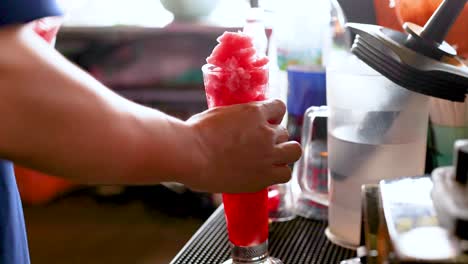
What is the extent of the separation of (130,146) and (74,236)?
5.30 ft

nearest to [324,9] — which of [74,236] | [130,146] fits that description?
[130,146]

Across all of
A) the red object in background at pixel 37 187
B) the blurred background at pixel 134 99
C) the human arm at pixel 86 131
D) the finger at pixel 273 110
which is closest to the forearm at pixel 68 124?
the human arm at pixel 86 131

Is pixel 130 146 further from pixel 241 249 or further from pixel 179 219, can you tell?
pixel 179 219

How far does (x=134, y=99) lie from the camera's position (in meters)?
1.95

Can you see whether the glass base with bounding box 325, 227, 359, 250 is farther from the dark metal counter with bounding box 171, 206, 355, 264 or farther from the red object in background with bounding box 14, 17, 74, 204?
the red object in background with bounding box 14, 17, 74, 204

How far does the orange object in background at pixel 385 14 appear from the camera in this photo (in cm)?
80

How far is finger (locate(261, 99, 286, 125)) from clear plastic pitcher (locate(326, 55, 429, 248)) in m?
0.16

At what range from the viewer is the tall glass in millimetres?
555

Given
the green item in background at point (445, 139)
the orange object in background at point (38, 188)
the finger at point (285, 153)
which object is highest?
the finger at point (285, 153)

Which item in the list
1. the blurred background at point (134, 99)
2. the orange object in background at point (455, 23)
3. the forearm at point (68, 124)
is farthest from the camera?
the blurred background at point (134, 99)

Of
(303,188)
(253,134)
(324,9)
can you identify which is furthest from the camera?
(324,9)

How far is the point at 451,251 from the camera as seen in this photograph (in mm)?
Result: 349

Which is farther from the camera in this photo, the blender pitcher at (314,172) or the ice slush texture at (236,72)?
the blender pitcher at (314,172)

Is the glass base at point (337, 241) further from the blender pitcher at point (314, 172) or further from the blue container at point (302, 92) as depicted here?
the blue container at point (302, 92)
